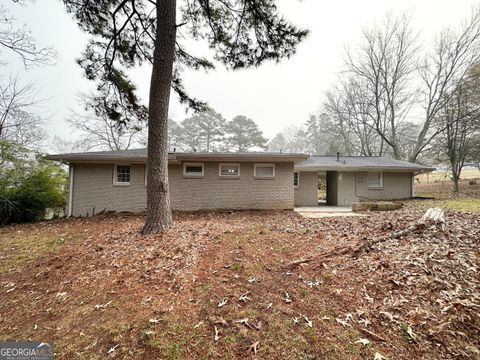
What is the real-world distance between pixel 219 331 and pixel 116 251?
9.21 feet

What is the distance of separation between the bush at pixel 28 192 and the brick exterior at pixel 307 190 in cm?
1230

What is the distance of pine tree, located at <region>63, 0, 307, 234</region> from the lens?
481 centimetres

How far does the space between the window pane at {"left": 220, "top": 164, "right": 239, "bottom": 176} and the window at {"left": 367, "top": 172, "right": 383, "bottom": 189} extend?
8838 millimetres

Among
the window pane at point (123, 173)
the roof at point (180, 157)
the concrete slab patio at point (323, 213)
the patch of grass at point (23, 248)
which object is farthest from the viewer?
the window pane at point (123, 173)

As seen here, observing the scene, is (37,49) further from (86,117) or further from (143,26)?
(86,117)

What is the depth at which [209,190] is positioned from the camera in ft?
32.2

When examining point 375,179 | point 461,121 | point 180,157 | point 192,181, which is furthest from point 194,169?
point 461,121

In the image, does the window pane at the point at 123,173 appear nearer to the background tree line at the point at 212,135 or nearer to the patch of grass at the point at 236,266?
the patch of grass at the point at 236,266

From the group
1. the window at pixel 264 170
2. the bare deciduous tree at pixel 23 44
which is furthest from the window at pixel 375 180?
the bare deciduous tree at pixel 23 44

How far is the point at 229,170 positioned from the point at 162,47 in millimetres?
5890

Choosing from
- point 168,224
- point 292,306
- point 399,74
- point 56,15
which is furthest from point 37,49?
point 399,74

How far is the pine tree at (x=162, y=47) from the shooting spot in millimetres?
4809

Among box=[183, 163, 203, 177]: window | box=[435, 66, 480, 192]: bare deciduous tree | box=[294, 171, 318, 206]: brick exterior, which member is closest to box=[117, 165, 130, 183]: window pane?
box=[183, 163, 203, 177]: window

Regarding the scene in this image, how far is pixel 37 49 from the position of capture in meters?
6.44
